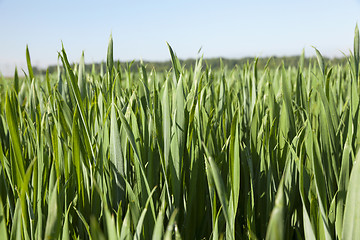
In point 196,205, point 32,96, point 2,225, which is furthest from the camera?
point 32,96

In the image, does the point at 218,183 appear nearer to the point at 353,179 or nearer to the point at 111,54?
the point at 353,179

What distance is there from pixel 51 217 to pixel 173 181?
8.7 inches

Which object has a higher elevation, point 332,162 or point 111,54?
point 111,54

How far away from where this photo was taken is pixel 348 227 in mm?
386

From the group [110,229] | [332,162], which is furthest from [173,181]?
[332,162]

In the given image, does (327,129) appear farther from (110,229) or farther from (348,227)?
(110,229)

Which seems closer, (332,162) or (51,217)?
(51,217)

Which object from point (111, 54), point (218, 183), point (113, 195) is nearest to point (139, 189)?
point (113, 195)

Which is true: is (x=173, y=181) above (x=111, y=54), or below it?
below

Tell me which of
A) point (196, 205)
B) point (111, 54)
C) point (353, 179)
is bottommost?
point (196, 205)

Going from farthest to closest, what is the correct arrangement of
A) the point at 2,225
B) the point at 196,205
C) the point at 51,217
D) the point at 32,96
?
the point at 32,96 → the point at 196,205 → the point at 2,225 → the point at 51,217

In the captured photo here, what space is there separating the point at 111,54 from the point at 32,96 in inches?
8.2

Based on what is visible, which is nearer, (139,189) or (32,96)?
(139,189)

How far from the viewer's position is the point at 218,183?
1.20 ft
